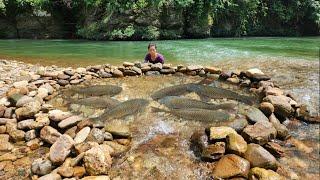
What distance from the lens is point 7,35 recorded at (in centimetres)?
2239

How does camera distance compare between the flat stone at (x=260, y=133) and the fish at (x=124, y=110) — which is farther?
the fish at (x=124, y=110)

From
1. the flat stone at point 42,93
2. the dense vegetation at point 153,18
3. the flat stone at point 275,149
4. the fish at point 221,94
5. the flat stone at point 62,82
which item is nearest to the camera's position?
the flat stone at point 275,149

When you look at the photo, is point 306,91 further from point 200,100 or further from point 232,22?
point 232,22

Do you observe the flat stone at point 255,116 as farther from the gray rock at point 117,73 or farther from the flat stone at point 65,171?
the gray rock at point 117,73

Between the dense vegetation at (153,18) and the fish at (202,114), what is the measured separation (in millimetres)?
15264

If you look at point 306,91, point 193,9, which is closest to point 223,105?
point 306,91

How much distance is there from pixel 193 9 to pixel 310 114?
1670cm

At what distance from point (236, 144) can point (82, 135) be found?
2.06m

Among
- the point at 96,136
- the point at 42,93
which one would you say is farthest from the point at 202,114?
the point at 42,93

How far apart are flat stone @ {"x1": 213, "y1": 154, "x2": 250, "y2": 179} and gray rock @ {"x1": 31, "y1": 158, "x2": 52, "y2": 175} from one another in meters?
1.92

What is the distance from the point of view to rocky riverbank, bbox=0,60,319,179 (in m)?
3.96

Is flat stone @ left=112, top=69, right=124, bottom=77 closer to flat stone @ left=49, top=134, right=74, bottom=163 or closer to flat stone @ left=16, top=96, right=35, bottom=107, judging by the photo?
flat stone @ left=16, top=96, right=35, bottom=107

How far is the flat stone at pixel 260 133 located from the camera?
452 cm

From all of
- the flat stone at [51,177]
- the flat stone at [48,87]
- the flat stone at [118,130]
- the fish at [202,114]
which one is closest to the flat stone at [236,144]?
the fish at [202,114]
